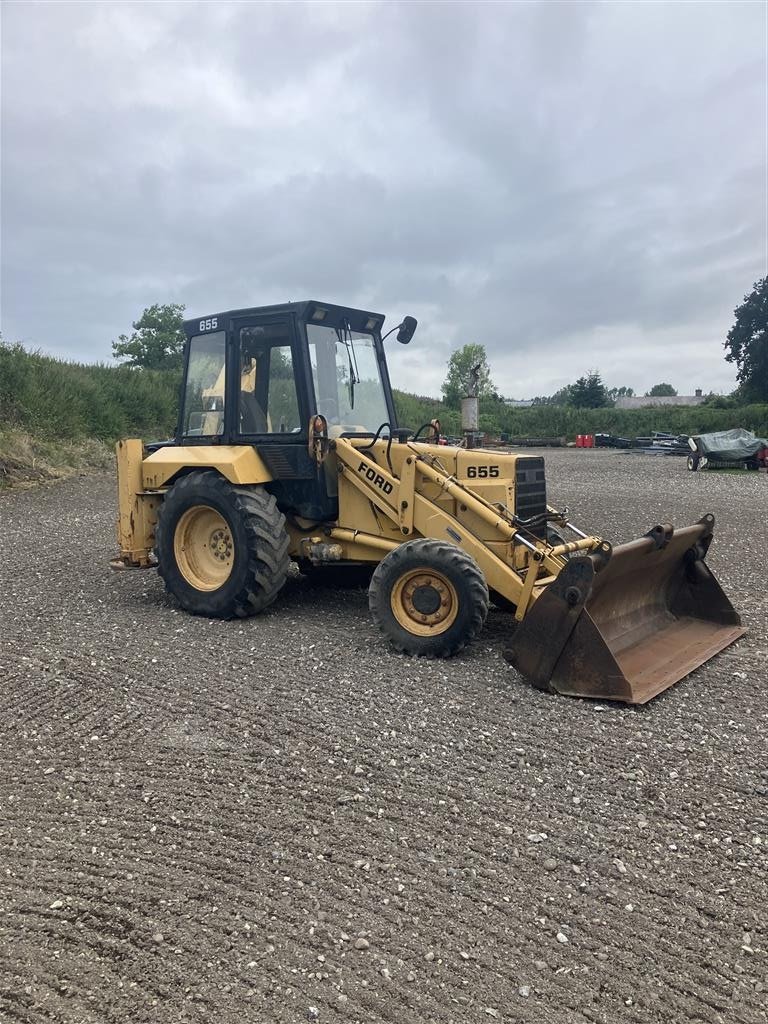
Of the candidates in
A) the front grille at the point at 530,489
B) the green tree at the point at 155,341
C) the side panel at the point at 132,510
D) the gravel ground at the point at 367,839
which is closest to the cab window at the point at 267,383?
the side panel at the point at 132,510

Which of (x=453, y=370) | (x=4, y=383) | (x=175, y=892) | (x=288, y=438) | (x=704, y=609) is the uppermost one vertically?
(x=453, y=370)

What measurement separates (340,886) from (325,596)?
190 inches

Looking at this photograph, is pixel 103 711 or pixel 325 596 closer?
pixel 103 711

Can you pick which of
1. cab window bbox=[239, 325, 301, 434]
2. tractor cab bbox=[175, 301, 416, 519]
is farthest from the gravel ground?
cab window bbox=[239, 325, 301, 434]

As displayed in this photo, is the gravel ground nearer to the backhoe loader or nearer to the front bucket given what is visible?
the front bucket

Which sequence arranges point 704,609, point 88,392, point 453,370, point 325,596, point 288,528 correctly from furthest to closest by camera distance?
point 453,370 < point 88,392 < point 325,596 < point 288,528 < point 704,609

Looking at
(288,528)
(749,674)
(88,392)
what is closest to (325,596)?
(288,528)

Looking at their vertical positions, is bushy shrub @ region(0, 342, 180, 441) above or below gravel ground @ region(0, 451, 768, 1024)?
above

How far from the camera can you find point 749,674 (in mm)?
5473

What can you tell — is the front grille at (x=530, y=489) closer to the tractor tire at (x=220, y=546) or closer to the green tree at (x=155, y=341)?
the tractor tire at (x=220, y=546)

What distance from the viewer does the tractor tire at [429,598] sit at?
18.4 feet

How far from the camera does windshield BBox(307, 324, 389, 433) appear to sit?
708 centimetres

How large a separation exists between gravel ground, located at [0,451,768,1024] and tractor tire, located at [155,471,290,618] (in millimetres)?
750

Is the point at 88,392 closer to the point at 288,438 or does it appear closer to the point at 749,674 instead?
the point at 288,438
